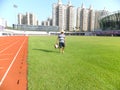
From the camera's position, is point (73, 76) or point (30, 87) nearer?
point (30, 87)

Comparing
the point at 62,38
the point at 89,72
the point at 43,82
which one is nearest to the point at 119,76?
the point at 89,72

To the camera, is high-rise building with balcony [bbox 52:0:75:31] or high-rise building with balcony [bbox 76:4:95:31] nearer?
high-rise building with balcony [bbox 52:0:75:31]

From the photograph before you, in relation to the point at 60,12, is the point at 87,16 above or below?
above

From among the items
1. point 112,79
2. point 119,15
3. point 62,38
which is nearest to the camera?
point 119,15

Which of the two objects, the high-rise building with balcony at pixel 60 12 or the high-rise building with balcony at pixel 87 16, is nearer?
the high-rise building with balcony at pixel 60 12

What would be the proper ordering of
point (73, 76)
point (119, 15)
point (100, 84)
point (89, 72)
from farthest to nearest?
1. point (89, 72)
2. point (73, 76)
3. point (100, 84)
4. point (119, 15)

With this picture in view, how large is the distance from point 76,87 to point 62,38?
829 centimetres

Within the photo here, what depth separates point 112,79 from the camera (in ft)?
20.1

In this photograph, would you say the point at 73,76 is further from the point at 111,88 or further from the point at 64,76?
the point at 111,88

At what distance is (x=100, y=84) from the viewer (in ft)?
18.2

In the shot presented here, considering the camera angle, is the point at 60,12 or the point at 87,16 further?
the point at 87,16

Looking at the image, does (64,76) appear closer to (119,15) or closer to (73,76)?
(73,76)

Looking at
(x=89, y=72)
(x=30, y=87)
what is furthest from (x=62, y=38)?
(x=30, y=87)

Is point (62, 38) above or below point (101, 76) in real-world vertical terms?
above
